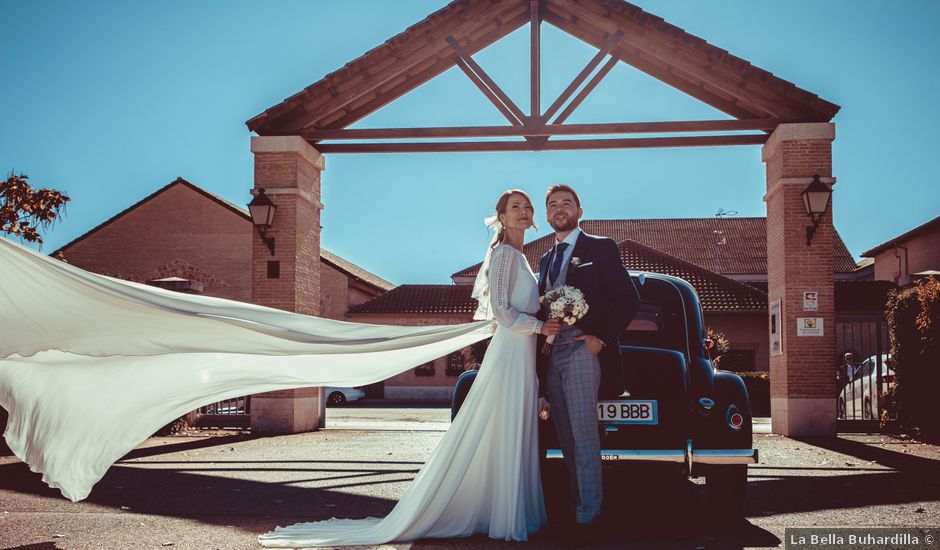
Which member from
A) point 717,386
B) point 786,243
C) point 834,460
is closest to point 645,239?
point 786,243

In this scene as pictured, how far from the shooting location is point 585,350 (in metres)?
5.03

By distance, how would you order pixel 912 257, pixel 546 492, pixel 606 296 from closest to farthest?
pixel 606 296 < pixel 546 492 < pixel 912 257

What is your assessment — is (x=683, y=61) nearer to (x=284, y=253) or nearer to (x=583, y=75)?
(x=583, y=75)

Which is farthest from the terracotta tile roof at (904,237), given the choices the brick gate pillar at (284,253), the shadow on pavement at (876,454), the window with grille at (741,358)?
the brick gate pillar at (284,253)

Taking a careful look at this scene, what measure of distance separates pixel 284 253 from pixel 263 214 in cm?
78

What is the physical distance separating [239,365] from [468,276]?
37084 millimetres

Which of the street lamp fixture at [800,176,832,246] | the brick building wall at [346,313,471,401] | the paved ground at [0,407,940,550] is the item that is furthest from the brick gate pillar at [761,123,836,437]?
the brick building wall at [346,313,471,401]

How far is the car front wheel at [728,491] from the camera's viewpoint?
19.0 ft

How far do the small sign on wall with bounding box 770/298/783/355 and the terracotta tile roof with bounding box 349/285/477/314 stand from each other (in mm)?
21892

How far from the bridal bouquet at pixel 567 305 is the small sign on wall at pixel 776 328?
30.5 feet

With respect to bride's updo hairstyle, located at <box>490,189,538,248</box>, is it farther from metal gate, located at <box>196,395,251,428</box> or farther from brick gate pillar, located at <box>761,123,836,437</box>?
metal gate, located at <box>196,395,251,428</box>

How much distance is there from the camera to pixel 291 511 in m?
6.06

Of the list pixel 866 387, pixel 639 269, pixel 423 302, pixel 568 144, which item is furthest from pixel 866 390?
pixel 423 302

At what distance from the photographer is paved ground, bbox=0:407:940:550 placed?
16.7ft
